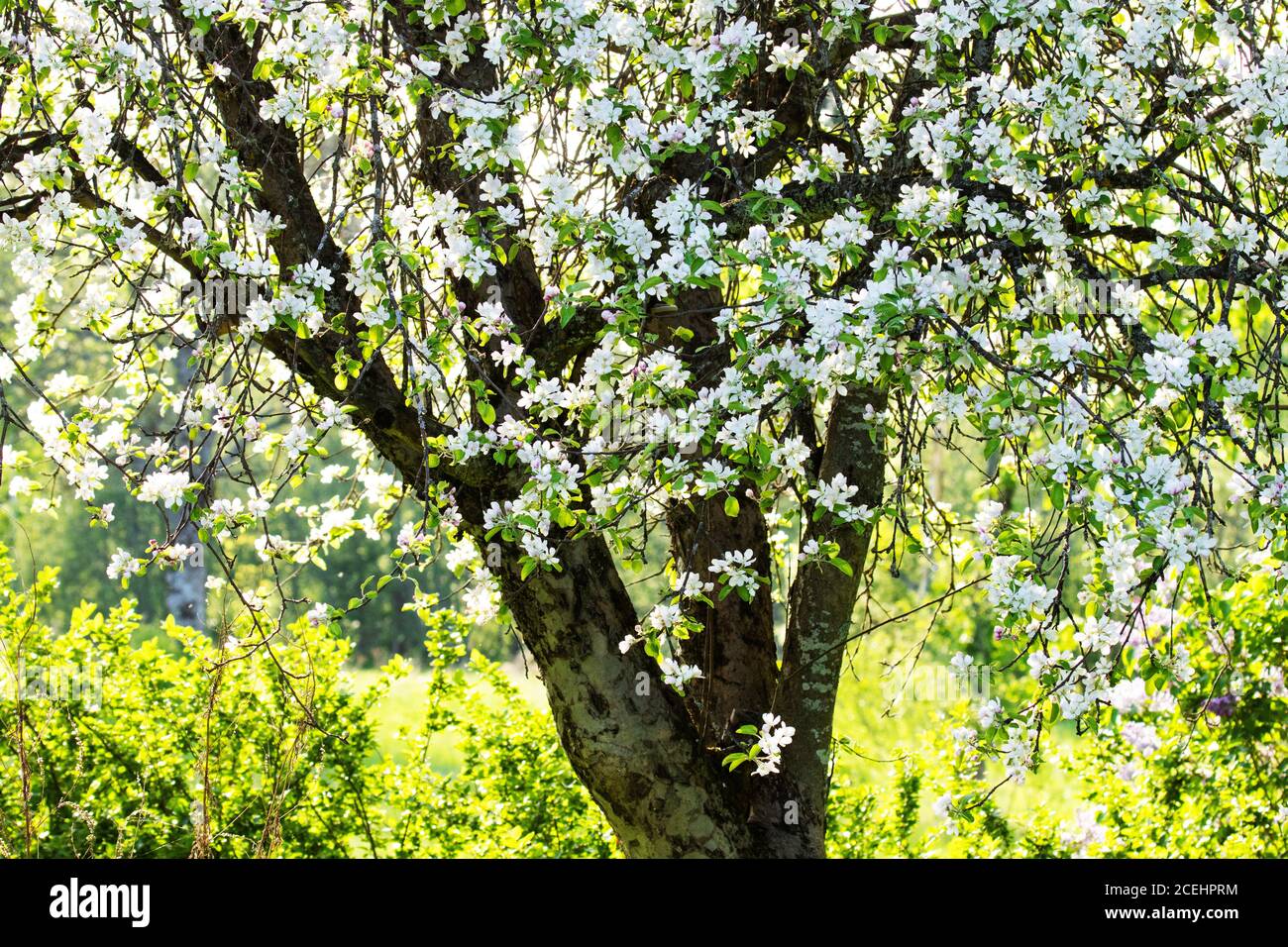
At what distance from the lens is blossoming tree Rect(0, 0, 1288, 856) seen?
2.55 m

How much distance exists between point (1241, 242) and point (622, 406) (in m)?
1.39

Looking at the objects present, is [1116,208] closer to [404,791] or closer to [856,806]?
[856,806]

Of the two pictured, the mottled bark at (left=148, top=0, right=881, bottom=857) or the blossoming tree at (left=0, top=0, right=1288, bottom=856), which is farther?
the mottled bark at (left=148, top=0, right=881, bottom=857)

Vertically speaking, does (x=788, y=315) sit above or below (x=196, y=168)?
below

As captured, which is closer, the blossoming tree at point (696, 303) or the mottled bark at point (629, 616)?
the blossoming tree at point (696, 303)

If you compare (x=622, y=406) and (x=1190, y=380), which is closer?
(x=1190, y=380)

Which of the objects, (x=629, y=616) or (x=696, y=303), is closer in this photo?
(x=629, y=616)

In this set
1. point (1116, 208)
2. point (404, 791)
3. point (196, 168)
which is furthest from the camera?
point (404, 791)

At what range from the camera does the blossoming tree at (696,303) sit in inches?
101

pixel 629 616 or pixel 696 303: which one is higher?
pixel 696 303

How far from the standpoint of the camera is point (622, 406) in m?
2.88

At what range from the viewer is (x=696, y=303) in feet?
11.8

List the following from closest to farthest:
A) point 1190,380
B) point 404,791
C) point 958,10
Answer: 1. point 1190,380
2. point 958,10
3. point 404,791
